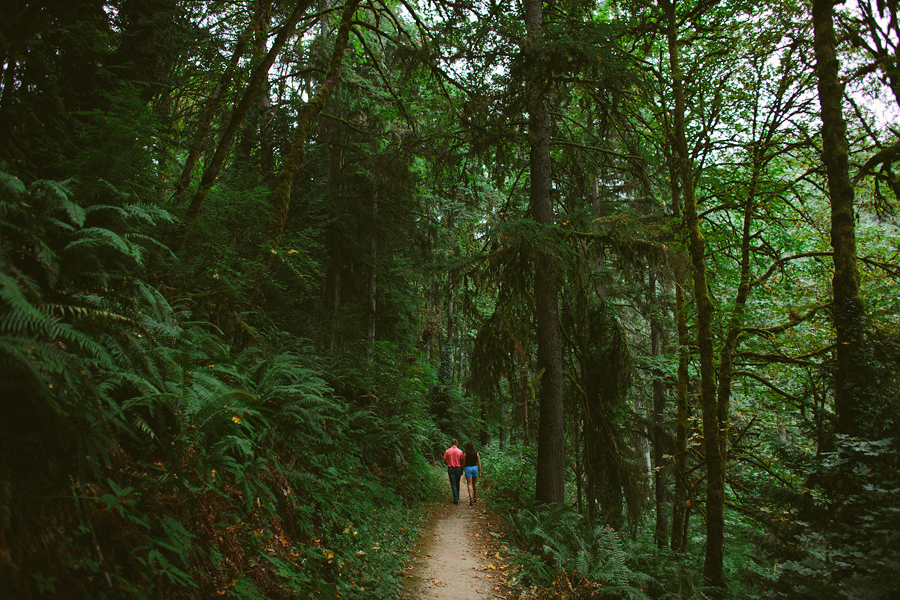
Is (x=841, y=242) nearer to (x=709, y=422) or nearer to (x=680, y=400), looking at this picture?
(x=709, y=422)

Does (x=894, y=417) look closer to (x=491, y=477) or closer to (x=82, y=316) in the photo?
(x=82, y=316)

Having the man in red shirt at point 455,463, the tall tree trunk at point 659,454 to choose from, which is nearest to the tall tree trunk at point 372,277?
the man in red shirt at point 455,463

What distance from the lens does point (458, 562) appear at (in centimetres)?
641

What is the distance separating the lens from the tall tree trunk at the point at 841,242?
518cm

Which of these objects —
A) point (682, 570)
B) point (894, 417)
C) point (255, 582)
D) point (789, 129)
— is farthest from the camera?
point (789, 129)

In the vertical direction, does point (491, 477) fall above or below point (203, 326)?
below

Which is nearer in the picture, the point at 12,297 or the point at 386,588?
the point at 12,297

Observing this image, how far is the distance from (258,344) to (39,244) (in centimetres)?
360

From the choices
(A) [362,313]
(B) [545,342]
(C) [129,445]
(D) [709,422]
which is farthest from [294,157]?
(D) [709,422]

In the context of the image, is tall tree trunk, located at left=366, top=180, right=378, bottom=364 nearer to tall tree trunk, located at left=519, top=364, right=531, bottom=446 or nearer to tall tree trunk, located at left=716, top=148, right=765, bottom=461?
tall tree trunk, located at left=519, top=364, right=531, bottom=446

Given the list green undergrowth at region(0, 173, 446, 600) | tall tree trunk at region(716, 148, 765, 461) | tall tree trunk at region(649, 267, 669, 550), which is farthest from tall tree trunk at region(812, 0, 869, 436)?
green undergrowth at region(0, 173, 446, 600)

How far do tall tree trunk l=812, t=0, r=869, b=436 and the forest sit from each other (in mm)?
34

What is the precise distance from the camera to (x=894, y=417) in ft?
15.4

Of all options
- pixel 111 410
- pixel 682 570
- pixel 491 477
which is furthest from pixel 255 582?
pixel 491 477
